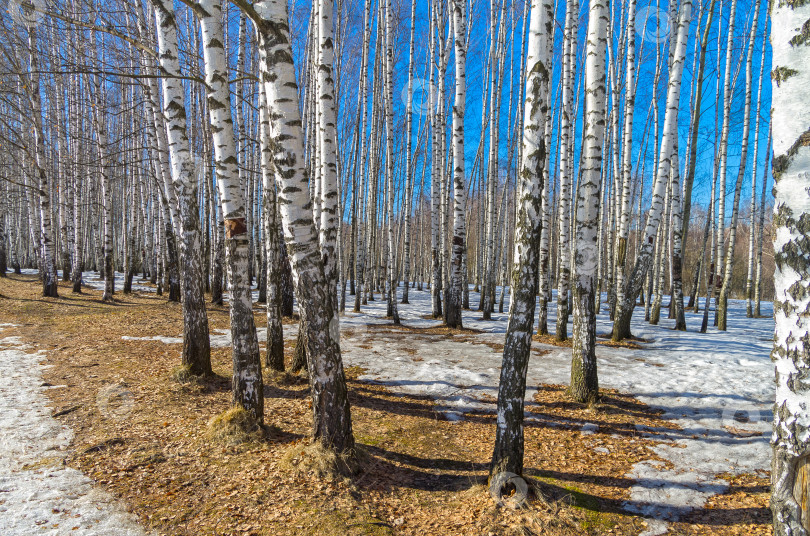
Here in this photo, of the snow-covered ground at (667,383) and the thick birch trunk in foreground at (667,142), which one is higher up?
the thick birch trunk in foreground at (667,142)

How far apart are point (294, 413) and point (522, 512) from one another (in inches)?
113

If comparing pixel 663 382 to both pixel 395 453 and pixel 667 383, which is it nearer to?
pixel 667 383

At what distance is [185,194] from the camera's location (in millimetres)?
5242

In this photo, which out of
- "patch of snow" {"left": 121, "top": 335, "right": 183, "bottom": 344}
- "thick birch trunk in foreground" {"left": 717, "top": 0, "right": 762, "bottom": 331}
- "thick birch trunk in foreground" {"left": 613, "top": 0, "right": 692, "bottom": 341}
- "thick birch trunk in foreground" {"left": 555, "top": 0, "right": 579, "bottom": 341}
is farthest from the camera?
"thick birch trunk in foreground" {"left": 717, "top": 0, "right": 762, "bottom": 331}

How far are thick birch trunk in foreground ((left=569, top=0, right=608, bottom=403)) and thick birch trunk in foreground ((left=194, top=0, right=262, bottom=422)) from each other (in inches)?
157

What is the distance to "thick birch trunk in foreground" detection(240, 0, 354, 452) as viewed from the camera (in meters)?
3.22

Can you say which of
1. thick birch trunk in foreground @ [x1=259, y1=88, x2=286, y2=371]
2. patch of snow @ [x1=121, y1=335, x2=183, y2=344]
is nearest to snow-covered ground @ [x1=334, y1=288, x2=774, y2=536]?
thick birch trunk in foreground @ [x1=259, y1=88, x2=286, y2=371]

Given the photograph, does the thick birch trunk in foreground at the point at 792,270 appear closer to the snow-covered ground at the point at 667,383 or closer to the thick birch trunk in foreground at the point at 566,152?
the snow-covered ground at the point at 667,383

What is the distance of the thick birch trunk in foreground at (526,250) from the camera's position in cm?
323

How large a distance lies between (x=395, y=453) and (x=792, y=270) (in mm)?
3475

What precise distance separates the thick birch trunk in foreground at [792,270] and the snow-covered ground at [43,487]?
380 cm

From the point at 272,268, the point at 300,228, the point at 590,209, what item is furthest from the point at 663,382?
the point at 272,268
